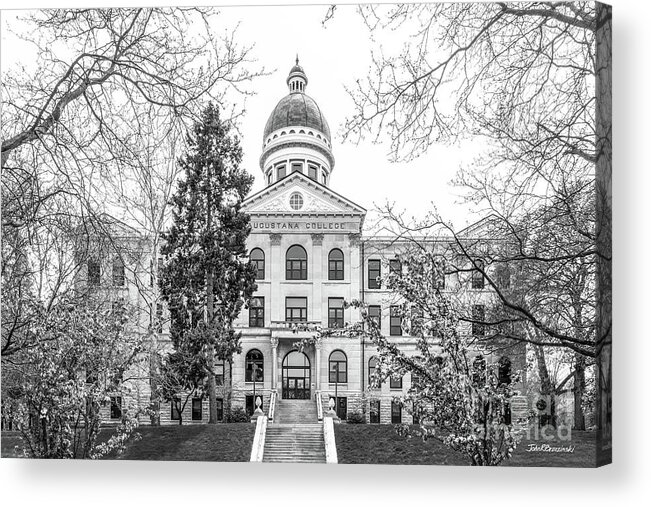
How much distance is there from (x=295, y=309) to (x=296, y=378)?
903mm

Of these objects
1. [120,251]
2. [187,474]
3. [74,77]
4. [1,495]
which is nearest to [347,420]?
[187,474]

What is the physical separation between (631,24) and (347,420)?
5749 mm

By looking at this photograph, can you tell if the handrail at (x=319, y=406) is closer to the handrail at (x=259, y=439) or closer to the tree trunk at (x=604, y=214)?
the handrail at (x=259, y=439)

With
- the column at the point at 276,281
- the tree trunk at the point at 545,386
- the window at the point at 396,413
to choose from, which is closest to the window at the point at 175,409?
the column at the point at 276,281

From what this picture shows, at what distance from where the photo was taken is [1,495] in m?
9.73

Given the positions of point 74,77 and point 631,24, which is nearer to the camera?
point 631,24

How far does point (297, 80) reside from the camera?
981 centimetres

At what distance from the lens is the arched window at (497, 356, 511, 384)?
9289mm

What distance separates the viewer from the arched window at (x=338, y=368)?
10.2 metres

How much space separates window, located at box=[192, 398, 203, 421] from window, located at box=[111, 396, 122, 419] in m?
0.92

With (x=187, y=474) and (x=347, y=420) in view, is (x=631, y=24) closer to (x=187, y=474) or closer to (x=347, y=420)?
(x=347, y=420)

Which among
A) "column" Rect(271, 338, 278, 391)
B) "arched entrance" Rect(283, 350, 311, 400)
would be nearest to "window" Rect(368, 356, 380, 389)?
"arched entrance" Rect(283, 350, 311, 400)

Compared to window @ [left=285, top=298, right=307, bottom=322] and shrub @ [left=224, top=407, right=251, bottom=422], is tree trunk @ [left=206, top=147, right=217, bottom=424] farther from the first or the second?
window @ [left=285, top=298, right=307, bottom=322]

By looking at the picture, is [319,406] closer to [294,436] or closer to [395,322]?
[294,436]
